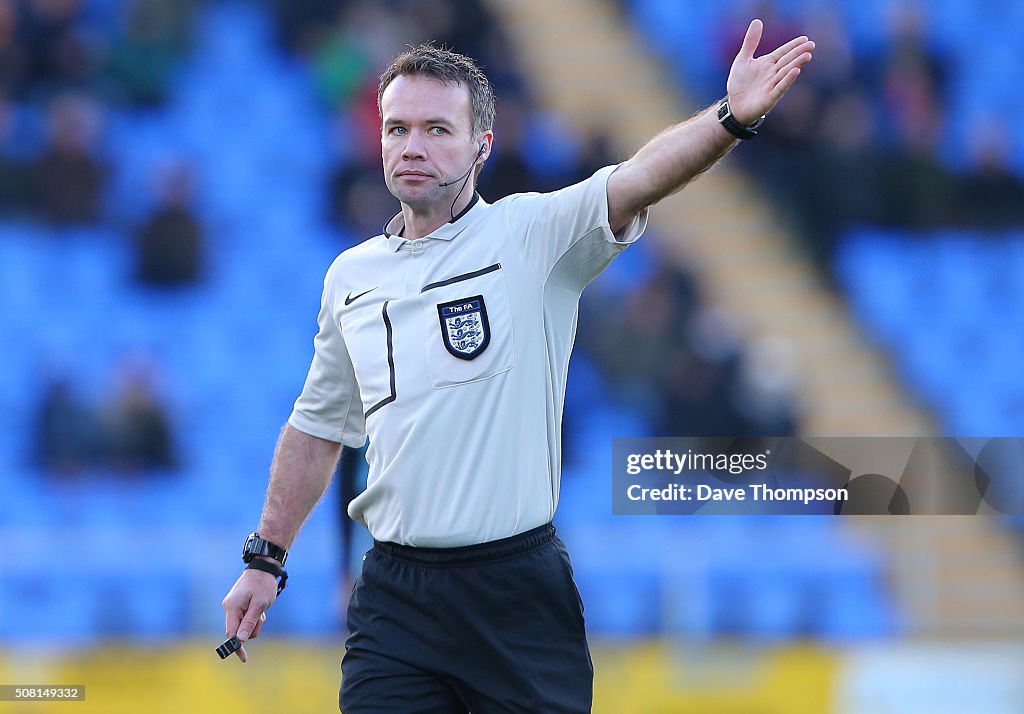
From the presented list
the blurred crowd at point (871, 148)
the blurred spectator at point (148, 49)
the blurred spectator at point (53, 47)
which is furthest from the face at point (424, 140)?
the blurred spectator at point (53, 47)

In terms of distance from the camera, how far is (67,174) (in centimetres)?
580

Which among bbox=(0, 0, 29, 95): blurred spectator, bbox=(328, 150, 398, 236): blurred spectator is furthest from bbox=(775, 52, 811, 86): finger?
bbox=(0, 0, 29, 95): blurred spectator

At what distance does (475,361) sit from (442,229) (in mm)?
279

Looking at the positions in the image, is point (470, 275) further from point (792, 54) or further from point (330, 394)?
point (792, 54)

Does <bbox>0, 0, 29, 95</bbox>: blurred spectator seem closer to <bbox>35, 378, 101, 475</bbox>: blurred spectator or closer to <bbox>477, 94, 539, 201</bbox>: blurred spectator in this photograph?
<bbox>35, 378, 101, 475</bbox>: blurred spectator

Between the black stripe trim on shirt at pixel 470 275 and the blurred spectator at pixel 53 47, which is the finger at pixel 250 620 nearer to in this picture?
the black stripe trim on shirt at pixel 470 275

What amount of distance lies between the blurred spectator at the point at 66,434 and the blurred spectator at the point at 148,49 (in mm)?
1436

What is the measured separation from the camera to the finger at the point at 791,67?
209 cm

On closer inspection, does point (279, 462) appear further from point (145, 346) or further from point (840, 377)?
point (840, 377)

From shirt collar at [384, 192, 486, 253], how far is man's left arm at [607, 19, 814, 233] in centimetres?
35

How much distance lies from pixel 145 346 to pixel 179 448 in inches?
19.1

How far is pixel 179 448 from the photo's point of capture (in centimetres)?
565

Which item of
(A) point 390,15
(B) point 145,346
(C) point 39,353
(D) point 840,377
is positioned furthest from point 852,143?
(C) point 39,353
